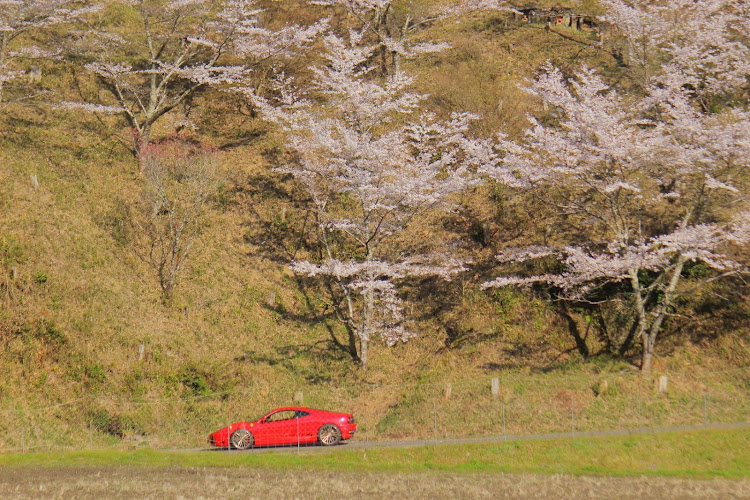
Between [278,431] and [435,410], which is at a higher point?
[278,431]

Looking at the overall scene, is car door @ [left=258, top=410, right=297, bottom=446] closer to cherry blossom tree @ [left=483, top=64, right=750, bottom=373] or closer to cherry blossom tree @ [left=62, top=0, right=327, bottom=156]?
cherry blossom tree @ [left=483, top=64, right=750, bottom=373]

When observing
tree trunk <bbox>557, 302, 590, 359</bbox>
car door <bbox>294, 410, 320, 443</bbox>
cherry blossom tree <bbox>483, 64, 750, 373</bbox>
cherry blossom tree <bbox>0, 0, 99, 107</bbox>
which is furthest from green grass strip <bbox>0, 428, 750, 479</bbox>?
cherry blossom tree <bbox>0, 0, 99, 107</bbox>

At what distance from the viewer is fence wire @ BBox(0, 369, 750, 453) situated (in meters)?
23.1

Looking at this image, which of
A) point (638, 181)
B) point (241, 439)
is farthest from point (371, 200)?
point (241, 439)

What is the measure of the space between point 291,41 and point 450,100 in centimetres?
994

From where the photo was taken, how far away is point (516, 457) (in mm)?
20328

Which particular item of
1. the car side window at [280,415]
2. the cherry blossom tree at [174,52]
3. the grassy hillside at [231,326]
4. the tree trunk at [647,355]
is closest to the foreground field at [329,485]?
the car side window at [280,415]

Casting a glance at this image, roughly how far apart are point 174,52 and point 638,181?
102 ft

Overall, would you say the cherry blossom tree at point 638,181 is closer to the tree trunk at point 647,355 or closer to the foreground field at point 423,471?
the tree trunk at point 647,355

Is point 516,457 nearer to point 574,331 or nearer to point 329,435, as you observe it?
point 329,435

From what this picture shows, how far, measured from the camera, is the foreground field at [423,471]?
54.8 feet

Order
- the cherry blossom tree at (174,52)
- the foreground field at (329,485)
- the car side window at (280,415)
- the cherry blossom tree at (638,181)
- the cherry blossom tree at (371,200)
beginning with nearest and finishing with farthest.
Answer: the foreground field at (329,485) → the car side window at (280,415) → the cherry blossom tree at (638,181) → the cherry blossom tree at (371,200) → the cherry blossom tree at (174,52)

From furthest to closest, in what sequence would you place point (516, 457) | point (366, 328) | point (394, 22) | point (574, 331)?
point (394, 22) → point (574, 331) → point (366, 328) → point (516, 457)

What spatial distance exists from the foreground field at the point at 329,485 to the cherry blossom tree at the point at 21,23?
79.0 ft
